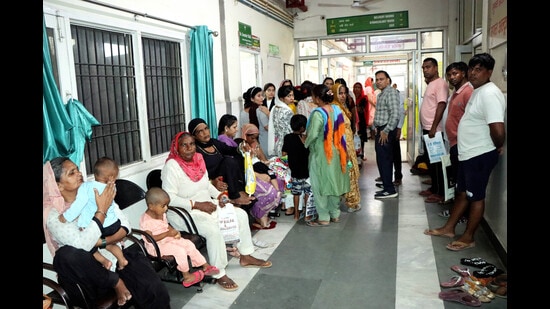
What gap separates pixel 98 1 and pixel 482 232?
3.83 meters

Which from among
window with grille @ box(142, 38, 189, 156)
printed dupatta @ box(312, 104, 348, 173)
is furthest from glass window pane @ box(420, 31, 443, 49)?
window with grille @ box(142, 38, 189, 156)

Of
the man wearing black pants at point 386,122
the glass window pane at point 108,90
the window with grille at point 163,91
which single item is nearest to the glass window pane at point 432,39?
the man wearing black pants at point 386,122

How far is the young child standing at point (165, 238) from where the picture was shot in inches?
108

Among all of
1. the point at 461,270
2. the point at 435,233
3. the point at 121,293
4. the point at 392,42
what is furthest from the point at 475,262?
the point at 392,42

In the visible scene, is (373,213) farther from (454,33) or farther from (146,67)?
(454,33)

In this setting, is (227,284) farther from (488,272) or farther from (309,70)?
(309,70)

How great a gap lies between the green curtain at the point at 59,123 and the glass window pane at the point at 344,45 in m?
Result: 6.45

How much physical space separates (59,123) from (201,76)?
6.50 ft

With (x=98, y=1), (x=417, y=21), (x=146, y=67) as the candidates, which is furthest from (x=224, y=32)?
(x=417, y=21)

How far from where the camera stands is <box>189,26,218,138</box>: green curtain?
14.4 ft

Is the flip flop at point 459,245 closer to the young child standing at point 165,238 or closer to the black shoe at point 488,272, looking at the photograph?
the black shoe at point 488,272

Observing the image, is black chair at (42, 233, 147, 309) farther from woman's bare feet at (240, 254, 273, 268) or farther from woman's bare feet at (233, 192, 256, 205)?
woman's bare feet at (233, 192, 256, 205)

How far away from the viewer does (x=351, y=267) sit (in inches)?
125

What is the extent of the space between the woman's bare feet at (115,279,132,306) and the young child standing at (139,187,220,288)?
1.50 feet
